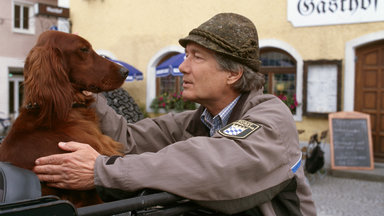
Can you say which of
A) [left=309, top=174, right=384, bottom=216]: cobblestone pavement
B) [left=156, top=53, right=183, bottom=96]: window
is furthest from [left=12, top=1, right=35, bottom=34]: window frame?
[left=309, top=174, right=384, bottom=216]: cobblestone pavement

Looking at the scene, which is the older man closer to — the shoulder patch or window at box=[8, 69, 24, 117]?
the shoulder patch

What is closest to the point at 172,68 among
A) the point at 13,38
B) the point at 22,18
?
the point at 13,38

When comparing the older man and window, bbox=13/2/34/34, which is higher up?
window, bbox=13/2/34/34

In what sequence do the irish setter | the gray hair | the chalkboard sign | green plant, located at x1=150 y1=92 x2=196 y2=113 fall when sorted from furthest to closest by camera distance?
green plant, located at x1=150 y1=92 x2=196 y2=113
the chalkboard sign
the gray hair
the irish setter

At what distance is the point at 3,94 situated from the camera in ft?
49.6

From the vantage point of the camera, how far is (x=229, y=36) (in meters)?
1.69

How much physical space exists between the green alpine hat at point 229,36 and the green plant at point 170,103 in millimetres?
8498

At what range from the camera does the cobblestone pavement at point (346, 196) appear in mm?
5578

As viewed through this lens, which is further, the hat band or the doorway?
the doorway

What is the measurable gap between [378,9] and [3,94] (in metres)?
13.8

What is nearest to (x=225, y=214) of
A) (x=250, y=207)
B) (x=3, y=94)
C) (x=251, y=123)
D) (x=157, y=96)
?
(x=250, y=207)

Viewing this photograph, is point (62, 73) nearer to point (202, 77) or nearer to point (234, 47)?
point (202, 77)

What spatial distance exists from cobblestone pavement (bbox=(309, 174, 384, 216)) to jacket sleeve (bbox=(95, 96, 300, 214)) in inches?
183

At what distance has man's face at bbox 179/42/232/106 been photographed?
6.05 feet
